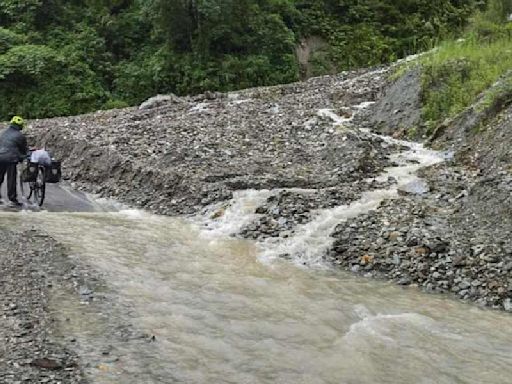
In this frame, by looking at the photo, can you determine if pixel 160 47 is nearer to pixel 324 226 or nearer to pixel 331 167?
pixel 331 167

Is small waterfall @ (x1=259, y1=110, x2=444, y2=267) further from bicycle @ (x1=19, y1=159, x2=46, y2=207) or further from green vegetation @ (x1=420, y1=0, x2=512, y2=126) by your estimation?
bicycle @ (x1=19, y1=159, x2=46, y2=207)

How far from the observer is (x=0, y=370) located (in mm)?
6234

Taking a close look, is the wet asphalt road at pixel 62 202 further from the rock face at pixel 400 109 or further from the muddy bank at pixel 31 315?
the rock face at pixel 400 109

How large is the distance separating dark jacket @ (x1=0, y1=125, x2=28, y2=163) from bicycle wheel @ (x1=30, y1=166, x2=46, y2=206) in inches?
21.8

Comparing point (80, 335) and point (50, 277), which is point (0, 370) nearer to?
point (80, 335)

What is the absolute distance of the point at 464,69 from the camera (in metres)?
19.5

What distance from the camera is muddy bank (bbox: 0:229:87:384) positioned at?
6.37 meters

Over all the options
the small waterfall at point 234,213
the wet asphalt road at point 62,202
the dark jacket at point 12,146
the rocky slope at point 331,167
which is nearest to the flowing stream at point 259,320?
the small waterfall at point 234,213

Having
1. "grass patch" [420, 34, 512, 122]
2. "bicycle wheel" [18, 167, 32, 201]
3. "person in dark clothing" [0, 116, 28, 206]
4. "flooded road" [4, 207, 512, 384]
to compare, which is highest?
"grass patch" [420, 34, 512, 122]

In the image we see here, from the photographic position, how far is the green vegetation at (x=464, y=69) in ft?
61.1

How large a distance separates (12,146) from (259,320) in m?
8.83

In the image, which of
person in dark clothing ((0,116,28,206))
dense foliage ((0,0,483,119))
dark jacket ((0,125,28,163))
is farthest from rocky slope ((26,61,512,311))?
dense foliage ((0,0,483,119))

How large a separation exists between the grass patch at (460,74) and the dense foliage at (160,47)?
1336 centimetres

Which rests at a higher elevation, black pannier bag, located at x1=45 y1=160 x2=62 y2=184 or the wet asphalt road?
black pannier bag, located at x1=45 y1=160 x2=62 y2=184
